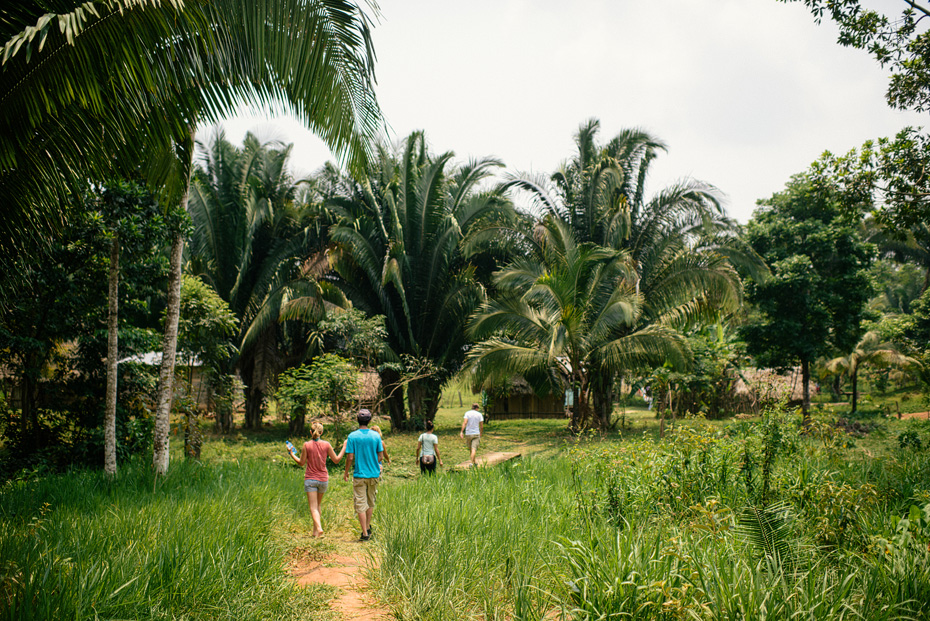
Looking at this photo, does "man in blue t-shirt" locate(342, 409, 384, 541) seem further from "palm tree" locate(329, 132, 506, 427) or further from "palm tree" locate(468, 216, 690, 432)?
"palm tree" locate(329, 132, 506, 427)

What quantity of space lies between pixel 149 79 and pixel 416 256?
14073 millimetres

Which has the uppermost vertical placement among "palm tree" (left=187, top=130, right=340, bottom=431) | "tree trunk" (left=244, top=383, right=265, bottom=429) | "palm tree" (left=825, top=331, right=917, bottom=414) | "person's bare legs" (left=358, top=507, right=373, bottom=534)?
"palm tree" (left=187, top=130, right=340, bottom=431)

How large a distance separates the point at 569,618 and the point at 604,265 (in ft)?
39.8

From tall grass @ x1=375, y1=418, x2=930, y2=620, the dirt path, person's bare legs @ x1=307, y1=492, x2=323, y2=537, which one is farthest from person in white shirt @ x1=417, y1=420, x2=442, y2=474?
the dirt path

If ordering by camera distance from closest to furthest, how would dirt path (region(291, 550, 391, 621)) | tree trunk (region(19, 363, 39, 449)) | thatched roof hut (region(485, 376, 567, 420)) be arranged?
dirt path (region(291, 550, 391, 621))
tree trunk (region(19, 363, 39, 449))
thatched roof hut (region(485, 376, 567, 420))

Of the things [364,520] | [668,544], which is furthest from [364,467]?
[668,544]

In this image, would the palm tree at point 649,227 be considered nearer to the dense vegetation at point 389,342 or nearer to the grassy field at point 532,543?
the dense vegetation at point 389,342

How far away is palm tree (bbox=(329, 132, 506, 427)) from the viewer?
16688 mm

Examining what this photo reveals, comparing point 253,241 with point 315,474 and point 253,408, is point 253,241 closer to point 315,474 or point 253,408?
point 253,408

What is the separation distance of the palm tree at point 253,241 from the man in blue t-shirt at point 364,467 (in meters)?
9.61

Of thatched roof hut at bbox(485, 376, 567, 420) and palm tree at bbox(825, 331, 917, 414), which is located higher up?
palm tree at bbox(825, 331, 917, 414)

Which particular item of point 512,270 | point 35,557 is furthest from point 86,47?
point 512,270

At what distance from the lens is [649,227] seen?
17.2 meters

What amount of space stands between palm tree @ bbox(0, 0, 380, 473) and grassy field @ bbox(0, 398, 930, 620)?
8.26 ft
